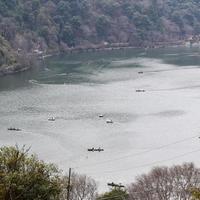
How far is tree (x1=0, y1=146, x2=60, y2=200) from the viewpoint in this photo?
45.1ft

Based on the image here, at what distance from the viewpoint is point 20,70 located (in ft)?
253

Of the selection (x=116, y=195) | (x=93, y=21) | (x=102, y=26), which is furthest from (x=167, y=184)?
(x=93, y=21)

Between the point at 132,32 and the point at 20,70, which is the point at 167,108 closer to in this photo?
the point at 20,70

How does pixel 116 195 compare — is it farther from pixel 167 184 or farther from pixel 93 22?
pixel 93 22

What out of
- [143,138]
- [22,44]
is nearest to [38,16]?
[22,44]

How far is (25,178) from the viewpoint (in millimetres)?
13906

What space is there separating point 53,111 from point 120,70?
26.3m

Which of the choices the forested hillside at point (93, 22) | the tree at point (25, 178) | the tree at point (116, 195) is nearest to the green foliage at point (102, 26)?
the forested hillside at point (93, 22)

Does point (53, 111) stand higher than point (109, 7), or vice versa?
point (109, 7)

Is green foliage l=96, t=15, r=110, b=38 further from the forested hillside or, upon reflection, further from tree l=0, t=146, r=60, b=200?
tree l=0, t=146, r=60, b=200

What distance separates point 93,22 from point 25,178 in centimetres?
9658

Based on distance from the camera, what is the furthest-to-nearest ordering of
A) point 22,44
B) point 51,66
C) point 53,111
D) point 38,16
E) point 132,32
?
1. point 132,32
2. point 38,16
3. point 22,44
4. point 51,66
5. point 53,111

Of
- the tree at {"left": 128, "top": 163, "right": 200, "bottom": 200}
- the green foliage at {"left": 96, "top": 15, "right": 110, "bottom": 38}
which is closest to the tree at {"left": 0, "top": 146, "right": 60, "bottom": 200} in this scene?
the tree at {"left": 128, "top": 163, "right": 200, "bottom": 200}

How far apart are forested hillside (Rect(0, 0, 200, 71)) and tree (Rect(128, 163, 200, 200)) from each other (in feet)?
216
